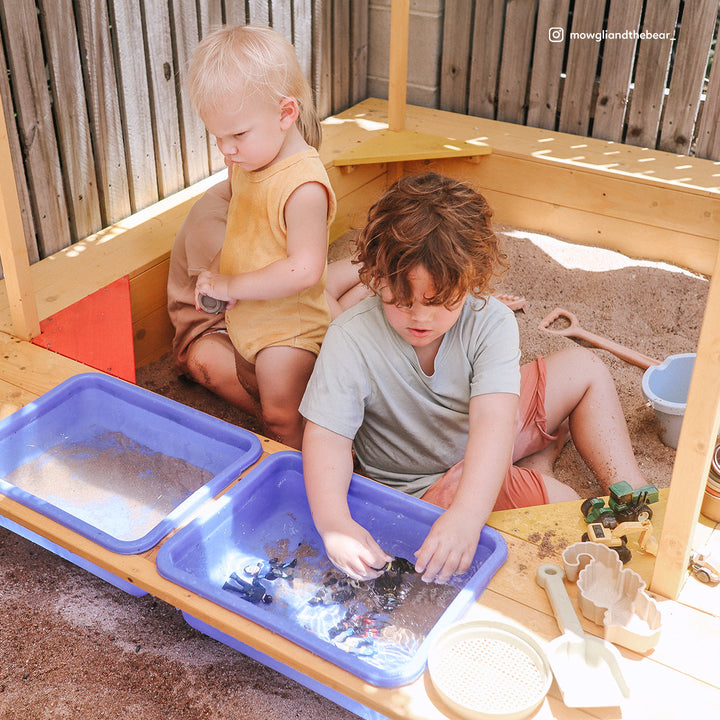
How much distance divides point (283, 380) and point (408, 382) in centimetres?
33

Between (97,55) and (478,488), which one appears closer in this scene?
(478,488)

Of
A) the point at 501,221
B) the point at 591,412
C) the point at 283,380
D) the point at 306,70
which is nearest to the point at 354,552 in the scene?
the point at 283,380

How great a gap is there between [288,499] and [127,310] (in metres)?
0.70

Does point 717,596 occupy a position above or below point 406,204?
below

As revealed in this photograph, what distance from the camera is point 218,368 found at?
1.80 metres

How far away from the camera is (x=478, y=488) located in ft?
3.98

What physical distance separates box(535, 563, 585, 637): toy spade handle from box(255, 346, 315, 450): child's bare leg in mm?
618

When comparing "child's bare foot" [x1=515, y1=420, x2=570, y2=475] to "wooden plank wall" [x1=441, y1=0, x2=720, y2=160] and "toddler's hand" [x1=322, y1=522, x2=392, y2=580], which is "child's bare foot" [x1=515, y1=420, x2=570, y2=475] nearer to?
"toddler's hand" [x1=322, y1=522, x2=392, y2=580]

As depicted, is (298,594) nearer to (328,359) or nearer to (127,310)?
(328,359)

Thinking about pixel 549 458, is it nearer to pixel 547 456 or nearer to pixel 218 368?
pixel 547 456

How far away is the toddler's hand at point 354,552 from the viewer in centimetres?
116

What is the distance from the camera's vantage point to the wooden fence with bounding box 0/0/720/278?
194 centimetres

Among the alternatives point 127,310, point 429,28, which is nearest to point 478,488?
point 127,310

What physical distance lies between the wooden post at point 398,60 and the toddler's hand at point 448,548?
1.70 metres
